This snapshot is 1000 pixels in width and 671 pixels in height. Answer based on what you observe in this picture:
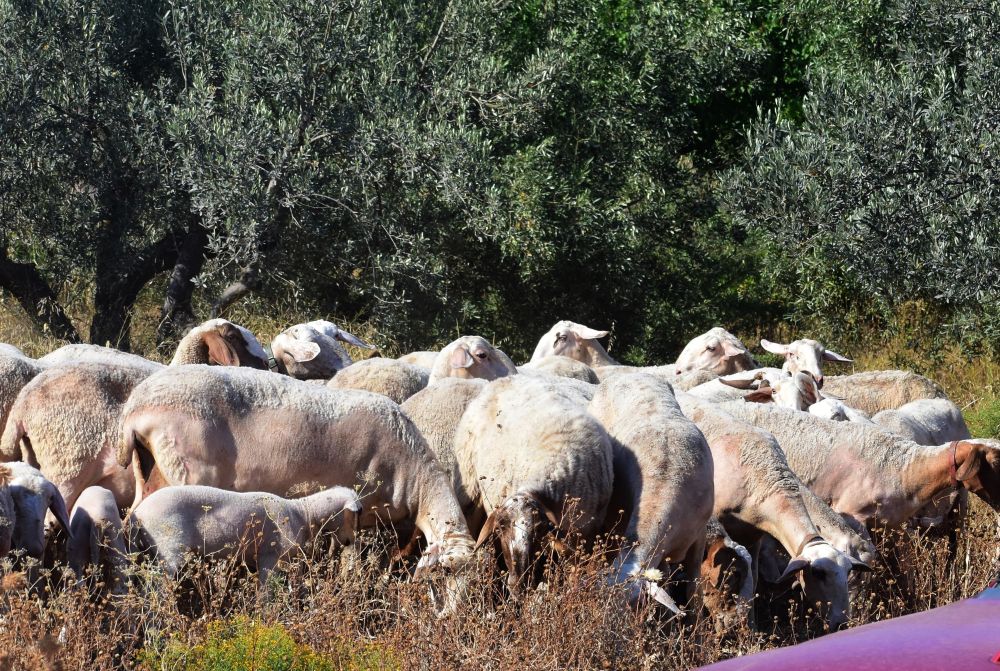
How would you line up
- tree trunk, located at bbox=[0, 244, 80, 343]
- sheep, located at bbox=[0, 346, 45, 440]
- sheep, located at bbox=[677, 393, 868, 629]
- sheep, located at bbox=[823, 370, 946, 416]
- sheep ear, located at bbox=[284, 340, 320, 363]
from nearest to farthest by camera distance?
sheep, located at bbox=[677, 393, 868, 629]
sheep, located at bbox=[0, 346, 45, 440]
sheep ear, located at bbox=[284, 340, 320, 363]
sheep, located at bbox=[823, 370, 946, 416]
tree trunk, located at bbox=[0, 244, 80, 343]

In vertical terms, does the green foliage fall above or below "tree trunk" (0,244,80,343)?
above

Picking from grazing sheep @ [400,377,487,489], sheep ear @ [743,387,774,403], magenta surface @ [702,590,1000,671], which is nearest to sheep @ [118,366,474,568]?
grazing sheep @ [400,377,487,489]

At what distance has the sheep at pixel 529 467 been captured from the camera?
6.46m

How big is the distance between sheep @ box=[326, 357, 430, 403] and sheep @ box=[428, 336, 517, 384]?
183 millimetres

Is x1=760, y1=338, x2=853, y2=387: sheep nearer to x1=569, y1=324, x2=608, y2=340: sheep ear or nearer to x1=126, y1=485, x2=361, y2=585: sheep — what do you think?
x1=569, y1=324, x2=608, y2=340: sheep ear

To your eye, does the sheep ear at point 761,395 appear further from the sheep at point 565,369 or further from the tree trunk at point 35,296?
the tree trunk at point 35,296

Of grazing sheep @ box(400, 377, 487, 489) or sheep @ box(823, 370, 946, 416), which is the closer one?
grazing sheep @ box(400, 377, 487, 489)

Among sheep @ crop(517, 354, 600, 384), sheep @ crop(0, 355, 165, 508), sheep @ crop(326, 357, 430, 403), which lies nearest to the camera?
sheep @ crop(0, 355, 165, 508)

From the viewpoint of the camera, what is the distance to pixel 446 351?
10148mm

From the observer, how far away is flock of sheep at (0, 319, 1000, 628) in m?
6.20

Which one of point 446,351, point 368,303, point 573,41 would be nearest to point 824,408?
point 446,351

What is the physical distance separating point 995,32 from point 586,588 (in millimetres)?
9356

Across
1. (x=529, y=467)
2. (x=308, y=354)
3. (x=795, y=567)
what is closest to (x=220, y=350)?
(x=308, y=354)

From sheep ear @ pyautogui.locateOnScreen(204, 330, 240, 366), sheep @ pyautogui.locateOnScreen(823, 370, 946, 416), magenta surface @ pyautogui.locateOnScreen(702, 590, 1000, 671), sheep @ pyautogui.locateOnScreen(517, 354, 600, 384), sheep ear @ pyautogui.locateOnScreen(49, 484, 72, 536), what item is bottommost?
sheep @ pyautogui.locateOnScreen(823, 370, 946, 416)
